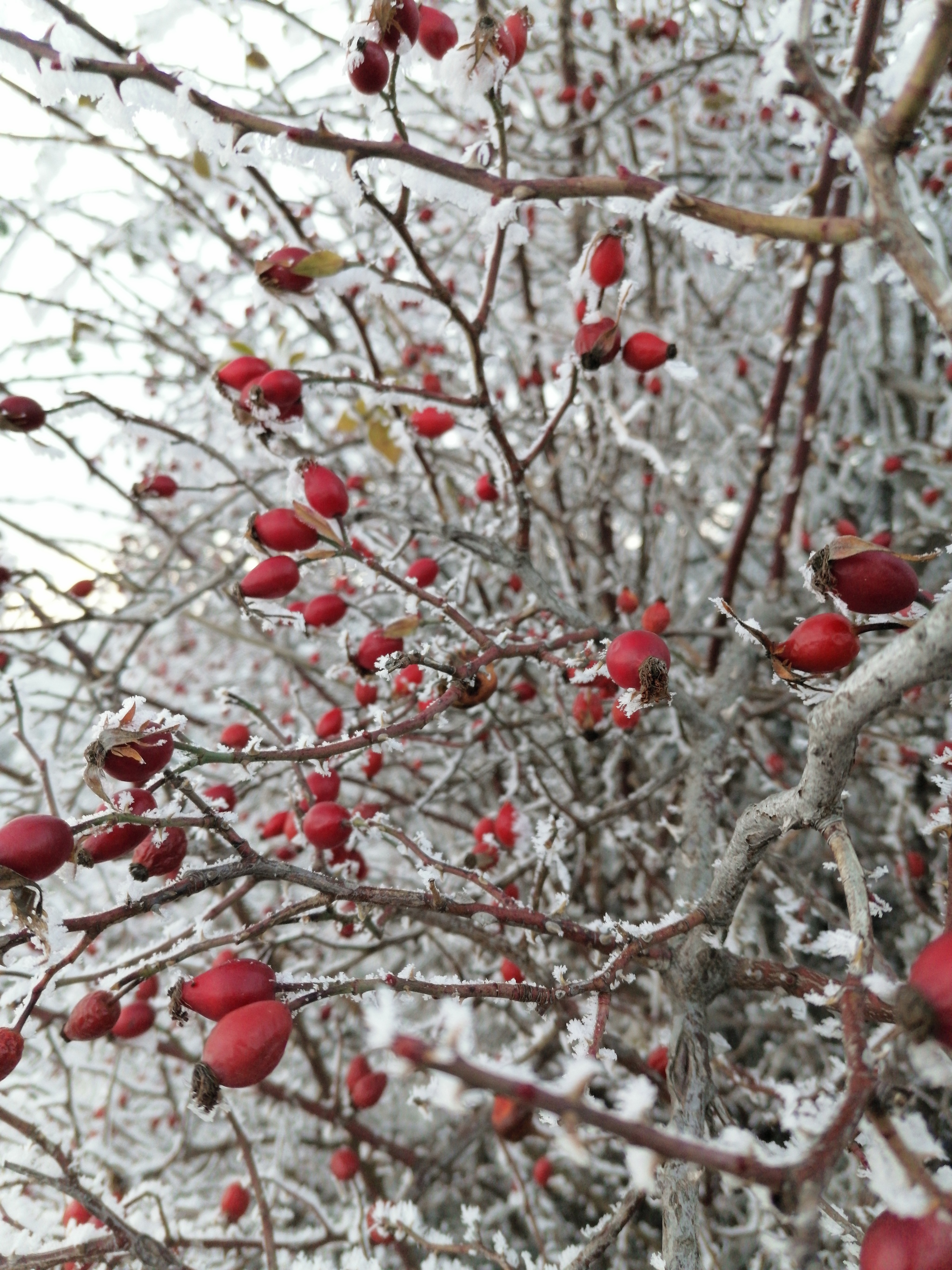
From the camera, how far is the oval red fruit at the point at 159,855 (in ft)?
2.57

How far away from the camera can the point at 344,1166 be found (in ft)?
5.62

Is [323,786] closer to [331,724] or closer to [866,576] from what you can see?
[331,724]

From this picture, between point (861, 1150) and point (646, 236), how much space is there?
2.20m

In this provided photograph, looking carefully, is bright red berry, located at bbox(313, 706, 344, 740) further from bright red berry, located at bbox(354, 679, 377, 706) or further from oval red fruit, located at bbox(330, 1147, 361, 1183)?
oval red fruit, located at bbox(330, 1147, 361, 1183)

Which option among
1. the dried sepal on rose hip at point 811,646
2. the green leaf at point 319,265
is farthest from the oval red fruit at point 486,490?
the dried sepal on rose hip at point 811,646

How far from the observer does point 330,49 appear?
213cm

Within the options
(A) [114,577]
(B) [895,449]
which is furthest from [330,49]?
(B) [895,449]

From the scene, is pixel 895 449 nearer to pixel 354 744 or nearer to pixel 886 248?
pixel 886 248

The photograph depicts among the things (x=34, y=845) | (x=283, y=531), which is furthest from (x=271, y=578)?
(x=34, y=845)

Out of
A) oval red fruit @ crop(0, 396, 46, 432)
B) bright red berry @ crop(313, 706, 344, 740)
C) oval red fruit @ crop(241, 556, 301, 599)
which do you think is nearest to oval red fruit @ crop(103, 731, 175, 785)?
oval red fruit @ crop(241, 556, 301, 599)

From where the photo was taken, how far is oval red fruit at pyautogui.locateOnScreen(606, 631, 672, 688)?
0.81 meters

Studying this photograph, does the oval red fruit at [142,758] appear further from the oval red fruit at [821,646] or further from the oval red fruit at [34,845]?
the oval red fruit at [821,646]

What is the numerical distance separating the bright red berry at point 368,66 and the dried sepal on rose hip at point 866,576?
0.72 m

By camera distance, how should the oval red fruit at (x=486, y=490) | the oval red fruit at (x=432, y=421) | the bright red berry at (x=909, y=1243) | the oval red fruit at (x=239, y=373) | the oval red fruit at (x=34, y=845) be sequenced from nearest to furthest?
the bright red berry at (x=909, y=1243), the oval red fruit at (x=34, y=845), the oval red fruit at (x=239, y=373), the oval red fruit at (x=432, y=421), the oval red fruit at (x=486, y=490)
